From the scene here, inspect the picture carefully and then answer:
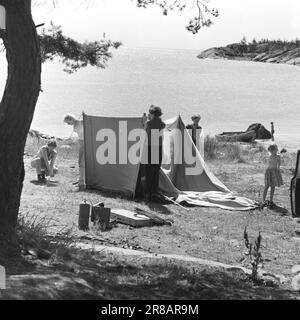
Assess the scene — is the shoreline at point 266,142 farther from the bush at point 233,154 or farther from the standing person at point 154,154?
the standing person at point 154,154

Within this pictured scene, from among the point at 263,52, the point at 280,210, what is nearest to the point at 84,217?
the point at 280,210

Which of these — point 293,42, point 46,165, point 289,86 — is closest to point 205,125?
point 46,165

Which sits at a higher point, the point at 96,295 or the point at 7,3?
the point at 7,3

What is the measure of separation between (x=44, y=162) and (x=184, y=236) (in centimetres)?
405

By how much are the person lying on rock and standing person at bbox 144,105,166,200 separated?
194 cm

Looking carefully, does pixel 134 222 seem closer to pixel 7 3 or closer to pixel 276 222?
pixel 276 222

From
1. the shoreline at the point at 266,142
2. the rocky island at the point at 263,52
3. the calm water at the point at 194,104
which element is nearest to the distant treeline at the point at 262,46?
the rocky island at the point at 263,52

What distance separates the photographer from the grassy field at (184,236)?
5.84 metres

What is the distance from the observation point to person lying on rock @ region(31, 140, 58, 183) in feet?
38.4

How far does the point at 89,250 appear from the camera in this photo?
7.00 m

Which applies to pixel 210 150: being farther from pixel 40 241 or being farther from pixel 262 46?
pixel 262 46

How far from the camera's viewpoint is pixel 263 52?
153 m

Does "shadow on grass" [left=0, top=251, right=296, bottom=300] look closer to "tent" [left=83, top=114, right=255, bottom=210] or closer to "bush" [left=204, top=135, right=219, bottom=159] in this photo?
"tent" [left=83, top=114, right=255, bottom=210]
